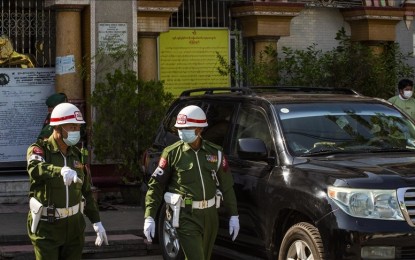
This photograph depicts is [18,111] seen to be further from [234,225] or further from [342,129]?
[234,225]

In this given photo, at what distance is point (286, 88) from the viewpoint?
1049 centimetres

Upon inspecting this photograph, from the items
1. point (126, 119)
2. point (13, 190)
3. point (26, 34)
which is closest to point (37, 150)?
point (126, 119)

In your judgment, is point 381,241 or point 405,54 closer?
point 381,241

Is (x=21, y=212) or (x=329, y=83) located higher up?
(x=329, y=83)

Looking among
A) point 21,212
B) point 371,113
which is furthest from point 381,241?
point 21,212

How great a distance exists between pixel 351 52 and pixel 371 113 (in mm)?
6982

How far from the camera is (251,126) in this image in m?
9.47

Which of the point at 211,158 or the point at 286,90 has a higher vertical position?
the point at 286,90

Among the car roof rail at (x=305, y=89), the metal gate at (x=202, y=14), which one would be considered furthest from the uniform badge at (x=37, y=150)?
the metal gate at (x=202, y=14)

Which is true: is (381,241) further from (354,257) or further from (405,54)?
(405,54)


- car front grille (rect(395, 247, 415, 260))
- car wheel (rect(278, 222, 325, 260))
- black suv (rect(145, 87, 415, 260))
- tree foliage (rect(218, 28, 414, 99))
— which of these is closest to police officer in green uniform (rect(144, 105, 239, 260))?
car wheel (rect(278, 222, 325, 260))

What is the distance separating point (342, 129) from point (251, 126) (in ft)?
2.99

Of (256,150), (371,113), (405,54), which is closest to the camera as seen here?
(256,150)

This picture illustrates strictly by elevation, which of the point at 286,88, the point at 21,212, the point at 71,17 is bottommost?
the point at 21,212
